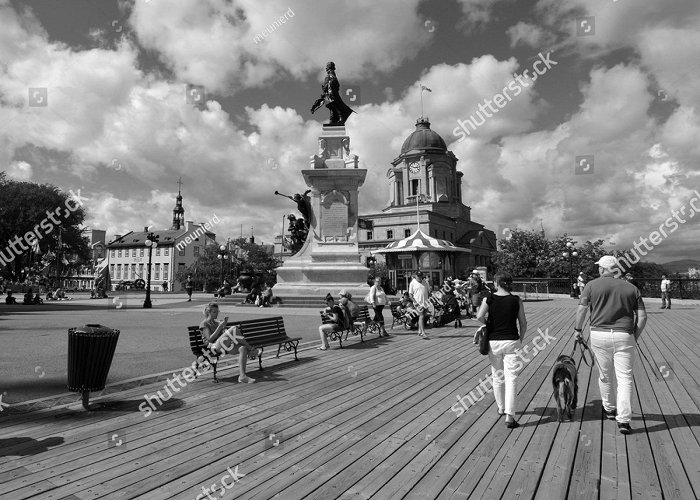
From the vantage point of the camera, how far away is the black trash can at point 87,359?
17.7ft

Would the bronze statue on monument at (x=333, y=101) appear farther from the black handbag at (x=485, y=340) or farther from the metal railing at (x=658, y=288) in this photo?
the black handbag at (x=485, y=340)

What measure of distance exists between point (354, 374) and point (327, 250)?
1694 cm

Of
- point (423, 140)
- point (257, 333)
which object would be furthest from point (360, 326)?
point (423, 140)

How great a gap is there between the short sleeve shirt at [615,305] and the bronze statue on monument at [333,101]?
23.6m

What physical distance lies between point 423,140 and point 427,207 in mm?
18333

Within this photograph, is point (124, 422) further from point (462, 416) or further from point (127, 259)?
point (127, 259)

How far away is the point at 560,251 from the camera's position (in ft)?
229

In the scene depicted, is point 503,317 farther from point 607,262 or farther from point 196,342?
point 196,342

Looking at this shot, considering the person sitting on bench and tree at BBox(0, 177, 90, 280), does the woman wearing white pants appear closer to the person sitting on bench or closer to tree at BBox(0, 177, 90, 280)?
the person sitting on bench

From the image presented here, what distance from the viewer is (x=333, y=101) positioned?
2667 centimetres

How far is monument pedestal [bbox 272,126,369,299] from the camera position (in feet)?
78.4

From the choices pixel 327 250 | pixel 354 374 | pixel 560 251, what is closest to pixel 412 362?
pixel 354 374

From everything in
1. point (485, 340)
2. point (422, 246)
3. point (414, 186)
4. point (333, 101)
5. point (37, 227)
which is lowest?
point (485, 340)

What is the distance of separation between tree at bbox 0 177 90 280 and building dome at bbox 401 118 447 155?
75.0m
